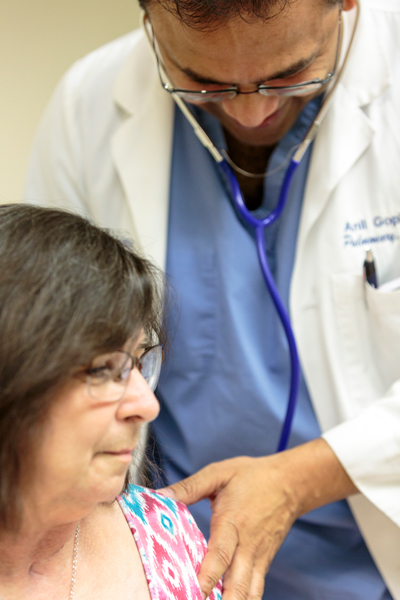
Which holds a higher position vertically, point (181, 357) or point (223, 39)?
point (223, 39)

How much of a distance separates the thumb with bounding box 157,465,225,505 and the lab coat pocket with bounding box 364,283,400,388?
0.39 m

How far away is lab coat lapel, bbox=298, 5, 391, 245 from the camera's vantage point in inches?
46.3

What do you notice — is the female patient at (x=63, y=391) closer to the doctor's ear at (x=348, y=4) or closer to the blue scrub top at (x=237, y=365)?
the blue scrub top at (x=237, y=365)

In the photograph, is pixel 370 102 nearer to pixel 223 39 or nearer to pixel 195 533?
pixel 223 39

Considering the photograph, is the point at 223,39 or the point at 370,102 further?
the point at 370,102

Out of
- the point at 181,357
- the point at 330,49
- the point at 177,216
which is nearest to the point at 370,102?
the point at 330,49

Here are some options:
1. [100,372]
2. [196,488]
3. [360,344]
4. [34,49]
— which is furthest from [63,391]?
[34,49]

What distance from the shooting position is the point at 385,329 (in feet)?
3.66

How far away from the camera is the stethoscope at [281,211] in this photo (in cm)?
111

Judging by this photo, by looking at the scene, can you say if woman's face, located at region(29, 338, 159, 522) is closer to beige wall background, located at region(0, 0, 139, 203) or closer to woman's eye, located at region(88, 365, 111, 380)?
woman's eye, located at region(88, 365, 111, 380)

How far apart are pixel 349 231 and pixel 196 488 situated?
22.5 inches

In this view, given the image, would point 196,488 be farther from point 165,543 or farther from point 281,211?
point 281,211

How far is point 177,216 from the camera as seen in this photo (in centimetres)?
126

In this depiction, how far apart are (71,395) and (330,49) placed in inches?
29.4
